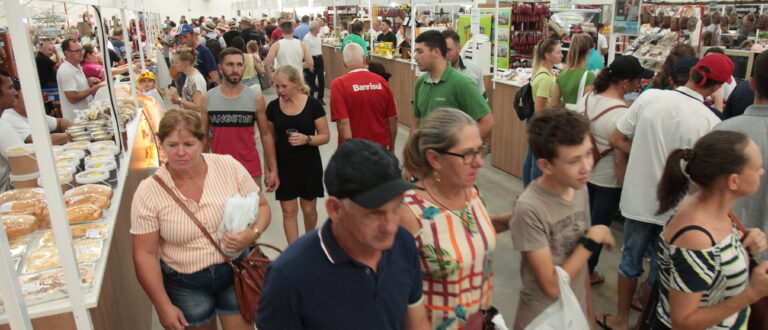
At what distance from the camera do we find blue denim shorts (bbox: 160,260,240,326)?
2.22 metres

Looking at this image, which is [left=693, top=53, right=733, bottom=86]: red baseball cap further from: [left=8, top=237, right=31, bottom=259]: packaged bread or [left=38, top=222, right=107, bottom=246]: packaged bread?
[left=8, top=237, right=31, bottom=259]: packaged bread

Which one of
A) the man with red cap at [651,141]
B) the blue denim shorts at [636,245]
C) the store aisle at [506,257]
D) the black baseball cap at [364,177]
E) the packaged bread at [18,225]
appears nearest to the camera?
the black baseball cap at [364,177]

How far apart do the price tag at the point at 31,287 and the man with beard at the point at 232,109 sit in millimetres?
1901

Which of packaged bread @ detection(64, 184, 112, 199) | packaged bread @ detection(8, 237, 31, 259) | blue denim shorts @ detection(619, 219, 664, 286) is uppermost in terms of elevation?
packaged bread @ detection(64, 184, 112, 199)

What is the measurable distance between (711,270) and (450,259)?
891mm

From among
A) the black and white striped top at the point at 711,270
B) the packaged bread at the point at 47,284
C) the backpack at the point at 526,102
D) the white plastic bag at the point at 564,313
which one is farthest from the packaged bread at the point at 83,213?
the backpack at the point at 526,102

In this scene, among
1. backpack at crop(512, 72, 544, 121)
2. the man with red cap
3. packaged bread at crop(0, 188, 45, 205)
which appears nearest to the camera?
packaged bread at crop(0, 188, 45, 205)

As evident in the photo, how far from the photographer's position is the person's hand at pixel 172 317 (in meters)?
2.12

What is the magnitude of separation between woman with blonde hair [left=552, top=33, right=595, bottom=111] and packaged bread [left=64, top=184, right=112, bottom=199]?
11.1ft

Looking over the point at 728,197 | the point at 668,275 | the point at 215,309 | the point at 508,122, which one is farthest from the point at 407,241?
the point at 508,122

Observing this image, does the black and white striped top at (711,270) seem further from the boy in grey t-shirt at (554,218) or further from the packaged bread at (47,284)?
the packaged bread at (47,284)

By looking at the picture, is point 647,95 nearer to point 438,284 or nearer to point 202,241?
point 438,284

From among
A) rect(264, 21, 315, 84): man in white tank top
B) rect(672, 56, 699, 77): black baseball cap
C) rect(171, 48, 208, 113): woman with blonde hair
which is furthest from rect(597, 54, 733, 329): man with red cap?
rect(264, 21, 315, 84): man in white tank top

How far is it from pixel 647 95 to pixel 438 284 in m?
1.94
